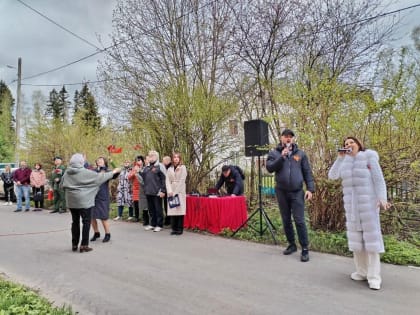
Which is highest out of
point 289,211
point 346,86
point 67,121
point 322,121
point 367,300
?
point 67,121

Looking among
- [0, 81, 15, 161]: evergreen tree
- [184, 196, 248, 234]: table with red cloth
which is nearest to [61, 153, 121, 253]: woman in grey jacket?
[184, 196, 248, 234]: table with red cloth

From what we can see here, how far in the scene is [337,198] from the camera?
679 cm

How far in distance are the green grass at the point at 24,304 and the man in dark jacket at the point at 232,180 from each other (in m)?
4.68

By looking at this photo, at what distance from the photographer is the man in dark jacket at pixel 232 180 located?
809cm

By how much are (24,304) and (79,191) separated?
8.68 ft

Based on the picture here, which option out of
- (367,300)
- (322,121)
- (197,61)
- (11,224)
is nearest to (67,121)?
(11,224)

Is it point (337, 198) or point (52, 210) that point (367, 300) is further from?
point (52, 210)

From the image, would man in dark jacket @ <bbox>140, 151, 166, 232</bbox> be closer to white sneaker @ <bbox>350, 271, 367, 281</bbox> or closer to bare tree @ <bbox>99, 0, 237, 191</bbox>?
bare tree @ <bbox>99, 0, 237, 191</bbox>

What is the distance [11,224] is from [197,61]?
6.69 meters

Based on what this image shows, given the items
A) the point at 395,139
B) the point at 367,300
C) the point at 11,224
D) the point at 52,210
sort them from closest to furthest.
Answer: the point at 367,300 < the point at 395,139 < the point at 11,224 < the point at 52,210

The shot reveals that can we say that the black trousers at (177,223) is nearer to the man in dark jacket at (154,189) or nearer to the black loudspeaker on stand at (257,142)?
the man in dark jacket at (154,189)

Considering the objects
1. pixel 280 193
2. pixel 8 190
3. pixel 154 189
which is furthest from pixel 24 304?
pixel 8 190

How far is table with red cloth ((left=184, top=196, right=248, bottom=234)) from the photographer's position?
7488 millimetres

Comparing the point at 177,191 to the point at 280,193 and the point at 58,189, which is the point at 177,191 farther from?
the point at 58,189
